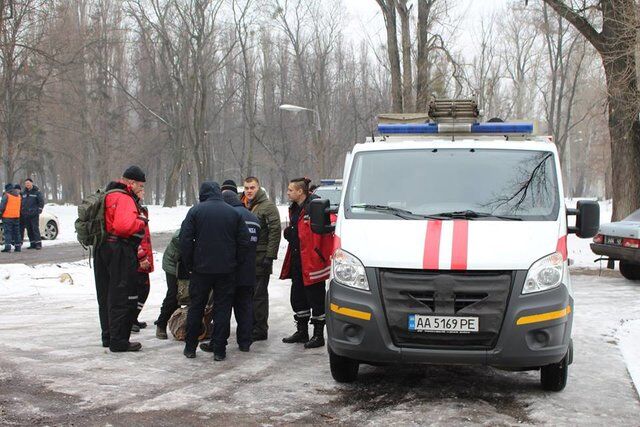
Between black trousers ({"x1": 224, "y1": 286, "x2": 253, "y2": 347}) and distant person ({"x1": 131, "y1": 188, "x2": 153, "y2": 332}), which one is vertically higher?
distant person ({"x1": 131, "y1": 188, "x2": 153, "y2": 332})

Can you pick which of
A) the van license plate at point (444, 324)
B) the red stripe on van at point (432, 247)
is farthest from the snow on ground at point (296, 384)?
the red stripe on van at point (432, 247)

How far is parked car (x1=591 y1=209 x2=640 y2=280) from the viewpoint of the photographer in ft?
42.0

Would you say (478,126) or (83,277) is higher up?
(478,126)

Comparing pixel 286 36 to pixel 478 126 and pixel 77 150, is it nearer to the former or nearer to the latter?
pixel 77 150

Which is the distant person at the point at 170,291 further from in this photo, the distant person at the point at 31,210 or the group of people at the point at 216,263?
the distant person at the point at 31,210

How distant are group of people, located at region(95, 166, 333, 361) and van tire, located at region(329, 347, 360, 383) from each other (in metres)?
1.52

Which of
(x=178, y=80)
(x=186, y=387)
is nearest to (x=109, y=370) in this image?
(x=186, y=387)

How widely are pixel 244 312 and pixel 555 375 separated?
3334mm

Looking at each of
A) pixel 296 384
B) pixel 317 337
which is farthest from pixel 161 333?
pixel 296 384

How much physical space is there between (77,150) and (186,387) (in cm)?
5175

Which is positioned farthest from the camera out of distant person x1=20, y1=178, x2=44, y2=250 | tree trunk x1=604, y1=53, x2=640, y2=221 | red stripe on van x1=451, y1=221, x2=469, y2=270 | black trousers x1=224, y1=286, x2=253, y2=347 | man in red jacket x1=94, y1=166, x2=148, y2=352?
distant person x1=20, y1=178, x2=44, y2=250

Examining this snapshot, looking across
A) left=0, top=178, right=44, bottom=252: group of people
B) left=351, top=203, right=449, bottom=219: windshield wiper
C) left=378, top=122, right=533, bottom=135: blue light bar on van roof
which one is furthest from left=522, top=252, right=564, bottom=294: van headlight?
left=0, top=178, right=44, bottom=252: group of people

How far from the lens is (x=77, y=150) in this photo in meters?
54.4

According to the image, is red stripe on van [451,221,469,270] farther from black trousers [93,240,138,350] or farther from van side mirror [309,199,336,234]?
black trousers [93,240,138,350]
